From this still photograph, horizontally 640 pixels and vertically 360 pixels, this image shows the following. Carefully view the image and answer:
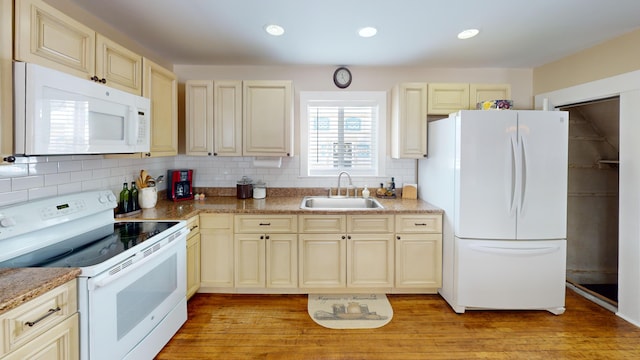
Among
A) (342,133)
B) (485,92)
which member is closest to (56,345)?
(342,133)

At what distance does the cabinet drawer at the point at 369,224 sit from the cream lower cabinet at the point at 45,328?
199cm

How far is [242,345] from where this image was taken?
2178 mm

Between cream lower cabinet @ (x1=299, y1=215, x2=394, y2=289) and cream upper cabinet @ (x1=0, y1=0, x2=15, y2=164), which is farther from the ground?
cream upper cabinet @ (x1=0, y1=0, x2=15, y2=164)

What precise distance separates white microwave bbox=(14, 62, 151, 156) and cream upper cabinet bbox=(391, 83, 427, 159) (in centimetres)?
232

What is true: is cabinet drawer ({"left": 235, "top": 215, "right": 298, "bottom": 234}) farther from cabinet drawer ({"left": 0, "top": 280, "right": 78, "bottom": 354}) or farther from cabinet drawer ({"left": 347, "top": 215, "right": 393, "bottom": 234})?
cabinet drawer ({"left": 0, "top": 280, "right": 78, "bottom": 354})

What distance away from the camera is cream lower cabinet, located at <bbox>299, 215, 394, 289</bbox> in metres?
2.82

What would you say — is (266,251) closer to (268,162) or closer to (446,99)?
(268,162)

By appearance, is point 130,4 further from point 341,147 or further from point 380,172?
point 380,172

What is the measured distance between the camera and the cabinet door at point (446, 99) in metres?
3.12

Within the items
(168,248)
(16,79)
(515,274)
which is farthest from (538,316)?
(16,79)

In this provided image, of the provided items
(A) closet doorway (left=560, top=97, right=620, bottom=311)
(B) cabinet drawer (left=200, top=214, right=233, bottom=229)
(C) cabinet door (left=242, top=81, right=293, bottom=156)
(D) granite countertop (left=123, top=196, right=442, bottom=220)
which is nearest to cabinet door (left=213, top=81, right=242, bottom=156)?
(C) cabinet door (left=242, top=81, right=293, bottom=156)

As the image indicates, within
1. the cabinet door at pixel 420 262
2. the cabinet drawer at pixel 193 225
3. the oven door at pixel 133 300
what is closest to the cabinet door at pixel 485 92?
the cabinet door at pixel 420 262

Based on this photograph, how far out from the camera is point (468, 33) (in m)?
2.53

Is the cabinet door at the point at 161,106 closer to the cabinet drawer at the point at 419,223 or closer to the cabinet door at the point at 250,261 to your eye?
the cabinet door at the point at 250,261
